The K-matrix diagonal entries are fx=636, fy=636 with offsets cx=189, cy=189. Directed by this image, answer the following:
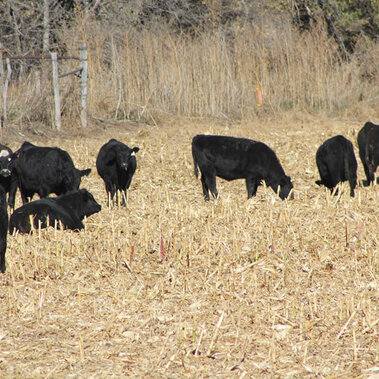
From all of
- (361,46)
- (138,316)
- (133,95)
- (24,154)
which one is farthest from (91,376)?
(361,46)

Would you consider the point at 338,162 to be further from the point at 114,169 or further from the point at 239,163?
the point at 114,169

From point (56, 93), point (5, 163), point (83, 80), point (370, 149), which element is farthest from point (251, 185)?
point (83, 80)

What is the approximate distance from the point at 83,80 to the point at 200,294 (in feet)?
41.2

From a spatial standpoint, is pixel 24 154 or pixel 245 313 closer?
pixel 245 313

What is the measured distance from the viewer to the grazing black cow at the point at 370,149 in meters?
11.1

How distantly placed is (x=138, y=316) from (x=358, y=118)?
14.0m

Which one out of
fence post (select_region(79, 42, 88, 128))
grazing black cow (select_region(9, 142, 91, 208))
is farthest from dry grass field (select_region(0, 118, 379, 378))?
fence post (select_region(79, 42, 88, 128))

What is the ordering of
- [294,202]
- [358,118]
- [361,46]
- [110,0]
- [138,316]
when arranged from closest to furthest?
[138,316], [294,202], [358,118], [361,46], [110,0]

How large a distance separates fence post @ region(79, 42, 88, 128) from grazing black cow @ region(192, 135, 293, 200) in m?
7.02

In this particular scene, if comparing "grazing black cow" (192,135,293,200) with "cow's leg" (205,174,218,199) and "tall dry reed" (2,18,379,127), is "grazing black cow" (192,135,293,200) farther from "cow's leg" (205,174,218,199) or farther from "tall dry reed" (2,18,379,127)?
"tall dry reed" (2,18,379,127)

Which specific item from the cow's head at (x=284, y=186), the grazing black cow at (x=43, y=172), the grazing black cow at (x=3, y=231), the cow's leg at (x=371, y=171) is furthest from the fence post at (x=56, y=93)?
the grazing black cow at (x=3, y=231)

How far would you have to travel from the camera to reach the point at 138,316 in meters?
5.02

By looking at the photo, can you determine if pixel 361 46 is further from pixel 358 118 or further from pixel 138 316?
pixel 138 316

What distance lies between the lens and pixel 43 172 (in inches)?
368
